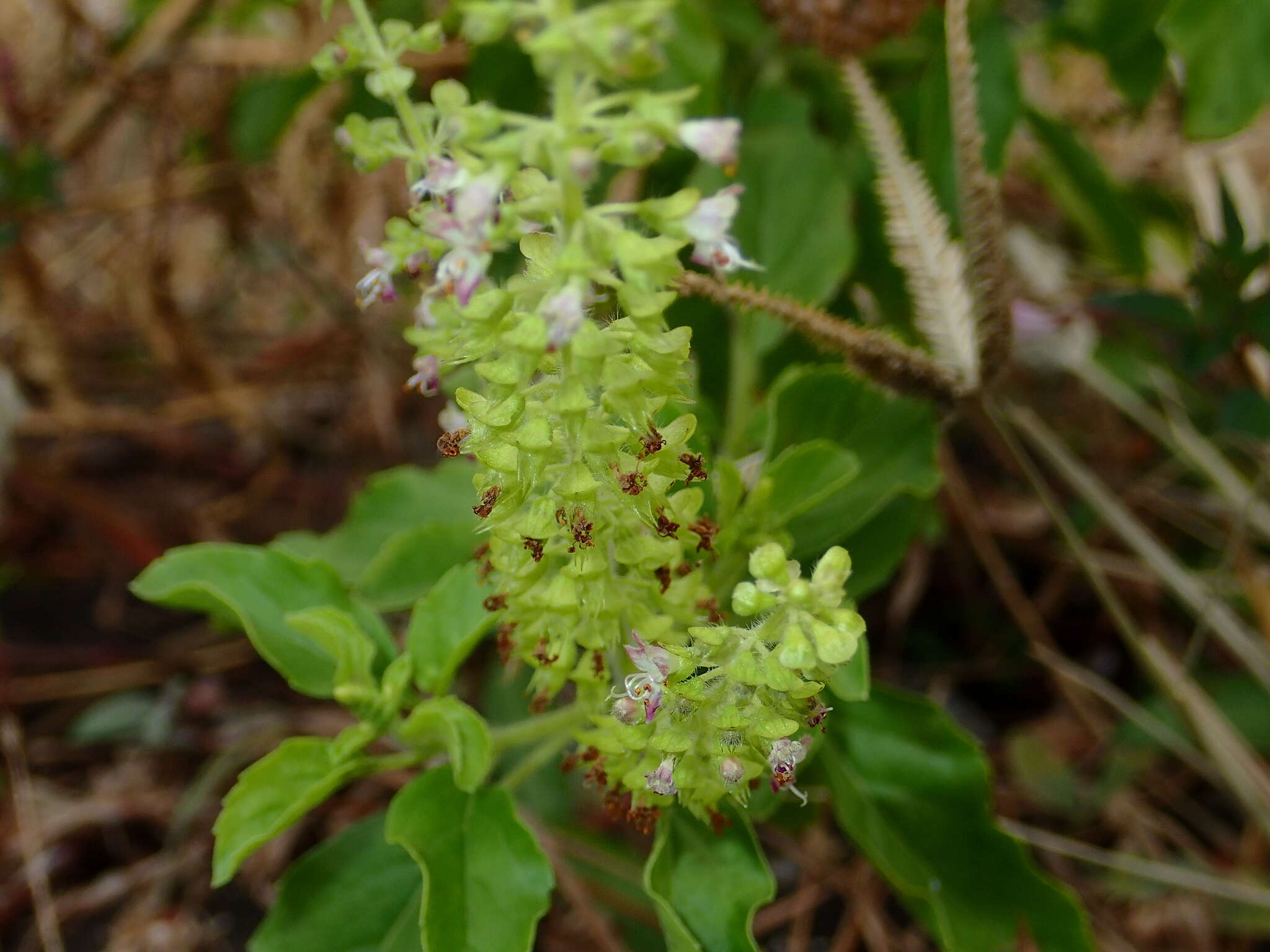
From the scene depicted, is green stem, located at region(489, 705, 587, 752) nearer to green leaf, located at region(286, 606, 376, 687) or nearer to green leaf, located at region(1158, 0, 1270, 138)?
green leaf, located at region(286, 606, 376, 687)

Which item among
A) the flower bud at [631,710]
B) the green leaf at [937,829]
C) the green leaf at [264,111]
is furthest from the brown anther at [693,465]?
the green leaf at [264,111]

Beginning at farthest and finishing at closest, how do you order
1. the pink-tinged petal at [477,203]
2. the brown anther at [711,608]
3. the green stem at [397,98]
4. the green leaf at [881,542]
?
the green leaf at [881,542] → the brown anther at [711,608] → the green stem at [397,98] → the pink-tinged petal at [477,203]

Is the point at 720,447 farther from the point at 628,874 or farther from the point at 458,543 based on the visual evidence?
the point at 628,874

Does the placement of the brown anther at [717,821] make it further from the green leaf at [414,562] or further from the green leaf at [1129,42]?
the green leaf at [1129,42]

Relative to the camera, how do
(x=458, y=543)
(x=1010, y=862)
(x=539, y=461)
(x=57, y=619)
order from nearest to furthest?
(x=539, y=461)
(x=1010, y=862)
(x=458, y=543)
(x=57, y=619)

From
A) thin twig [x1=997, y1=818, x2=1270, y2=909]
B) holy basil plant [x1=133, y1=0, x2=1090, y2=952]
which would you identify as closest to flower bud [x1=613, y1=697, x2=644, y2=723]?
holy basil plant [x1=133, y1=0, x2=1090, y2=952]

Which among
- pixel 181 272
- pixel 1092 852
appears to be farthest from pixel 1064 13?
pixel 181 272
